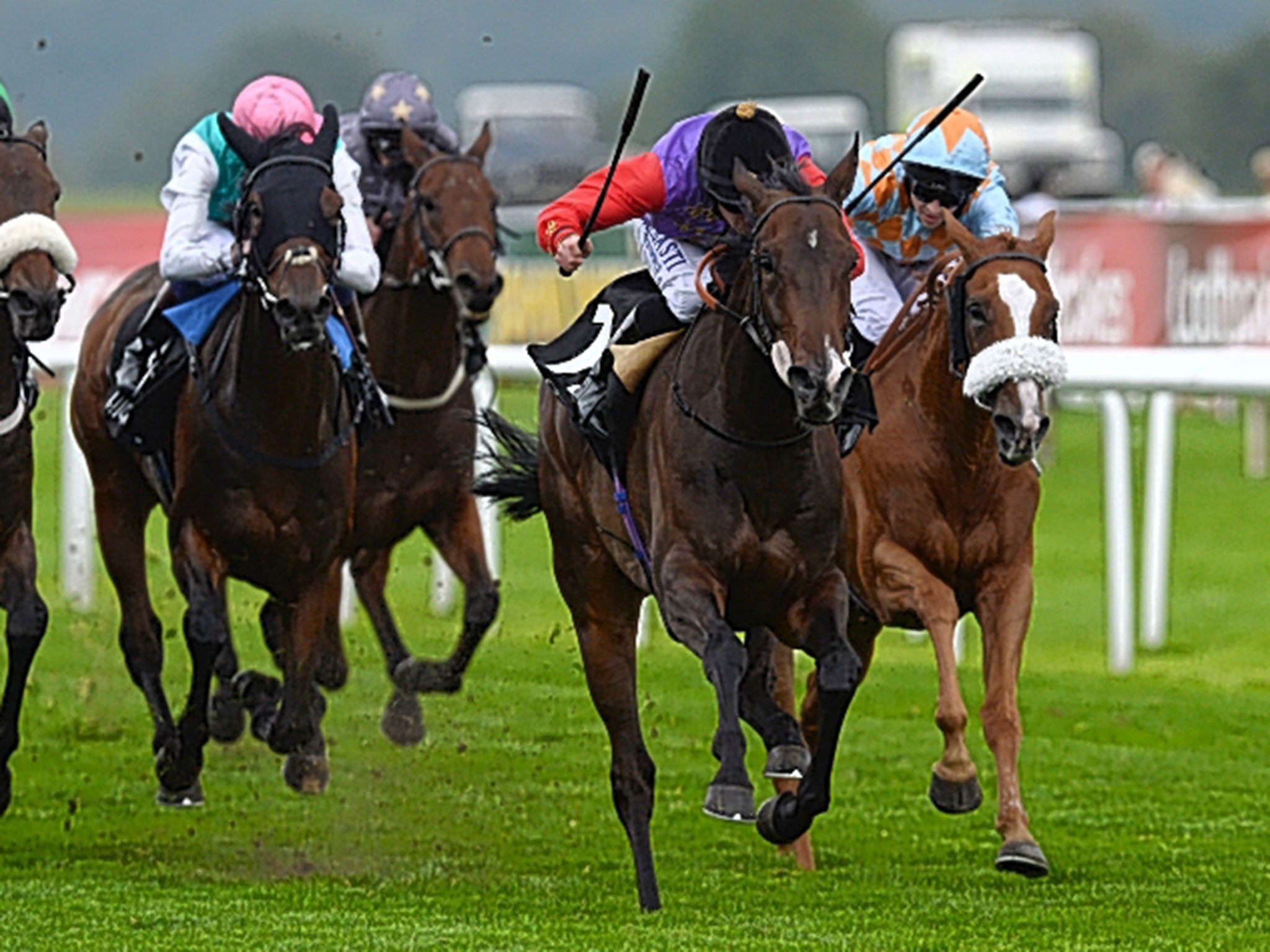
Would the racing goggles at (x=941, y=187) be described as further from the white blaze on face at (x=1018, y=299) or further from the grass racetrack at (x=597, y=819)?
the grass racetrack at (x=597, y=819)

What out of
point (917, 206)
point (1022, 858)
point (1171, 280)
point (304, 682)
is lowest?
point (1171, 280)

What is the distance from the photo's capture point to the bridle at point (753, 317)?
542 cm

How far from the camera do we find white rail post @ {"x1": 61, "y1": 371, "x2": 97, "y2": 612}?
11.3 meters

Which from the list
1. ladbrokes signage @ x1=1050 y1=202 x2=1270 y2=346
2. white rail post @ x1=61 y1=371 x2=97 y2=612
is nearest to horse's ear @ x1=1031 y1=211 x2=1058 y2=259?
white rail post @ x1=61 y1=371 x2=97 y2=612

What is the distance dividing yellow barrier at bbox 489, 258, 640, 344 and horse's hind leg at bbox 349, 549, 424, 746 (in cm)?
691

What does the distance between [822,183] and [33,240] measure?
189cm

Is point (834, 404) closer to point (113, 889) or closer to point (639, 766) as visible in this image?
point (639, 766)

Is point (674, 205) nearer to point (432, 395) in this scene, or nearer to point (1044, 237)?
point (1044, 237)

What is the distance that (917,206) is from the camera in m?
6.94

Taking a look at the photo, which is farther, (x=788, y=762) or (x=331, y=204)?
(x=331, y=204)

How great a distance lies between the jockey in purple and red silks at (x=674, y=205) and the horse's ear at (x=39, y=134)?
1425 millimetres

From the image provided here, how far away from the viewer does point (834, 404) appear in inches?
203

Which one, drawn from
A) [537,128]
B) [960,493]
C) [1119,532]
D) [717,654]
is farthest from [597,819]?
[537,128]

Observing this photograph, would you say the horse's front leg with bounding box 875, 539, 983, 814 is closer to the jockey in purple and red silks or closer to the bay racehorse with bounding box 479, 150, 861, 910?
the bay racehorse with bounding box 479, 150, 861, 910
